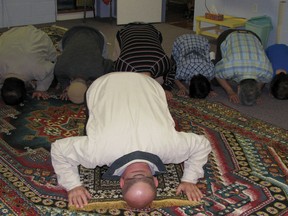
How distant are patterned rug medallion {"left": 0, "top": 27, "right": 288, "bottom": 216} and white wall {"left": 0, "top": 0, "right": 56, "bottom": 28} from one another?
2964mm

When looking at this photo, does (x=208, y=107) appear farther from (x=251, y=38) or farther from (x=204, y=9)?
(x=204, y=9)

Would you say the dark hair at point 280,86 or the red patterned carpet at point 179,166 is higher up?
the dark hair at point 280,86

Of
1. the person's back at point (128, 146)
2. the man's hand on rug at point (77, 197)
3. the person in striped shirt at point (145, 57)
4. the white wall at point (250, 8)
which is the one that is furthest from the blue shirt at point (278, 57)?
the man's hand on rug at point (77, 197)

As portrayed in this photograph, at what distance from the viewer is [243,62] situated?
312 centimetres

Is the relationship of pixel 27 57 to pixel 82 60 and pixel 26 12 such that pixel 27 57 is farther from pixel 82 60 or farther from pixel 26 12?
pixel 26 12

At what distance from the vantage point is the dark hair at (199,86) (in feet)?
10.1

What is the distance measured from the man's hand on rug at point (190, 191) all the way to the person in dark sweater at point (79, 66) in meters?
1.19

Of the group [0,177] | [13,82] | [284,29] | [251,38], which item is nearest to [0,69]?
[13,82]

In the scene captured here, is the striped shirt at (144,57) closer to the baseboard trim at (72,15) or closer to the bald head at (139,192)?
the bald head at (139,192)

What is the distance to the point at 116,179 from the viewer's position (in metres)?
2.03

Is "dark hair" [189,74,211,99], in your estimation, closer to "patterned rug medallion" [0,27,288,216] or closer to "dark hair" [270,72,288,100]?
"patterned rug medallion" [0,27,288,216]

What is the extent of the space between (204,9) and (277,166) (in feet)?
11.2

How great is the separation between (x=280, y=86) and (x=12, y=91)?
6.25 ft

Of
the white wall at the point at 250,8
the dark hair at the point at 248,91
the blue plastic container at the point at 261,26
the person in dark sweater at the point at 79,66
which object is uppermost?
the white wall at the point at 250,8
